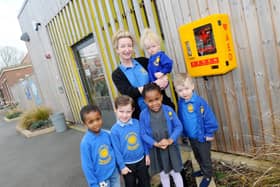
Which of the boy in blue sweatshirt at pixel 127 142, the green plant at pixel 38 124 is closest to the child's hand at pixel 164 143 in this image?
the boy in blue sweatshirt at pixel 127 142

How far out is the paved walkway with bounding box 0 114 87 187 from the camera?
357 cm

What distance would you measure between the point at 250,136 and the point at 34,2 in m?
6.99

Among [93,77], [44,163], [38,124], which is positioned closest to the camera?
[44,163]

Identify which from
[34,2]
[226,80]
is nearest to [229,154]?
[226,80]

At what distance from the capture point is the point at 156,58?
2.10 meters

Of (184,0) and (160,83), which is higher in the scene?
(184,0)

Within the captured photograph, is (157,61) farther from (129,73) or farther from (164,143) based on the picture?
(164,143)

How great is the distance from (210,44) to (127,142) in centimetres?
129

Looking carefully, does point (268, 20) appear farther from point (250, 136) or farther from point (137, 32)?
point (137, 32)

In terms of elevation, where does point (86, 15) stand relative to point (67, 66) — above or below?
above

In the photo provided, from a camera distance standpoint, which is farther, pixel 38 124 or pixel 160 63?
pixel 38 124

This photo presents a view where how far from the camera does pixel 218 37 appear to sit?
2.23m

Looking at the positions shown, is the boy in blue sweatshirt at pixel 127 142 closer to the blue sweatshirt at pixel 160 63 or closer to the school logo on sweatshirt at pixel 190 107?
the blue sweatshirt at pixel 160 63

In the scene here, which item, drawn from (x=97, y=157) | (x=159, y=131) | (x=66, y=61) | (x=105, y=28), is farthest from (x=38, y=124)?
(x=159, y=131)
